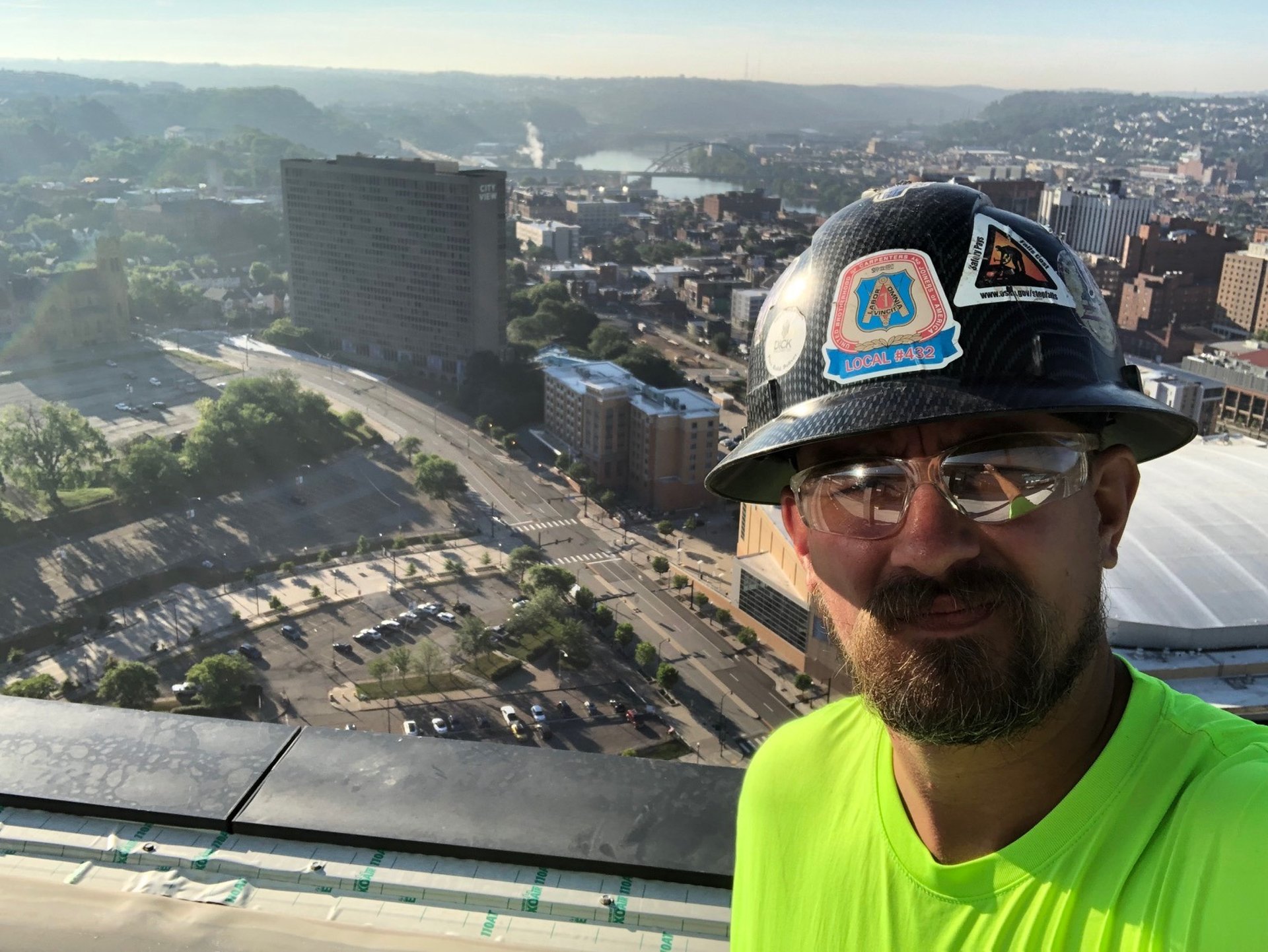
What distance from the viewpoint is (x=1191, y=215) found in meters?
20.4

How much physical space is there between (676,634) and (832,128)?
4467 cm

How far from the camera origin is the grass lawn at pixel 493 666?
14.0ft

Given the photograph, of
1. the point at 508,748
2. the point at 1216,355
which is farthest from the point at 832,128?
the point at 508,748

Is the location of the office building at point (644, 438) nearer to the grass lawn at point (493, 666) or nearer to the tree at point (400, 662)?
the grass lawn at point (493, 666)

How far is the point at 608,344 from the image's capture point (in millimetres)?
9359

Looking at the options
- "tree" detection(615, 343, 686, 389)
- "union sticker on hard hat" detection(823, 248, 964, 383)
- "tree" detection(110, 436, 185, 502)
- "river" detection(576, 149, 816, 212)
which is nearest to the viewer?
"union sticker on hard hat" detection(823, 248, 964, 383)

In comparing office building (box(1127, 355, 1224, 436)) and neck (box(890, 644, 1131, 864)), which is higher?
neck (box(890, 644, 1131, 864))

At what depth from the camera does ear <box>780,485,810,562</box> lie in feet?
1.23

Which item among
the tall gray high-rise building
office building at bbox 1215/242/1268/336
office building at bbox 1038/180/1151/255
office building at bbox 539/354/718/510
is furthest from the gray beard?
office building at bbox 1038/180/1151/255

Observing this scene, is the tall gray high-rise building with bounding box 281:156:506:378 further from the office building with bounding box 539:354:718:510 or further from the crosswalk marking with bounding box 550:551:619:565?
the crosswalk marking with bounding box 550:551:619:565

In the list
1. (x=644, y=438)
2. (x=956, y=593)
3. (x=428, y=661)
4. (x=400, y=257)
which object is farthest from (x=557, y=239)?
(x=956, y=593)

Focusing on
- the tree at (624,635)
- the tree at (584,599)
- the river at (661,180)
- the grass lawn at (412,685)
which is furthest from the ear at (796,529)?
the river at (661,180)

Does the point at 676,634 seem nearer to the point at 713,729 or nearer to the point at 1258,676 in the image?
the point at 713,729

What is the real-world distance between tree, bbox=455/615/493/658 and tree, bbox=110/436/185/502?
264 centimetres
